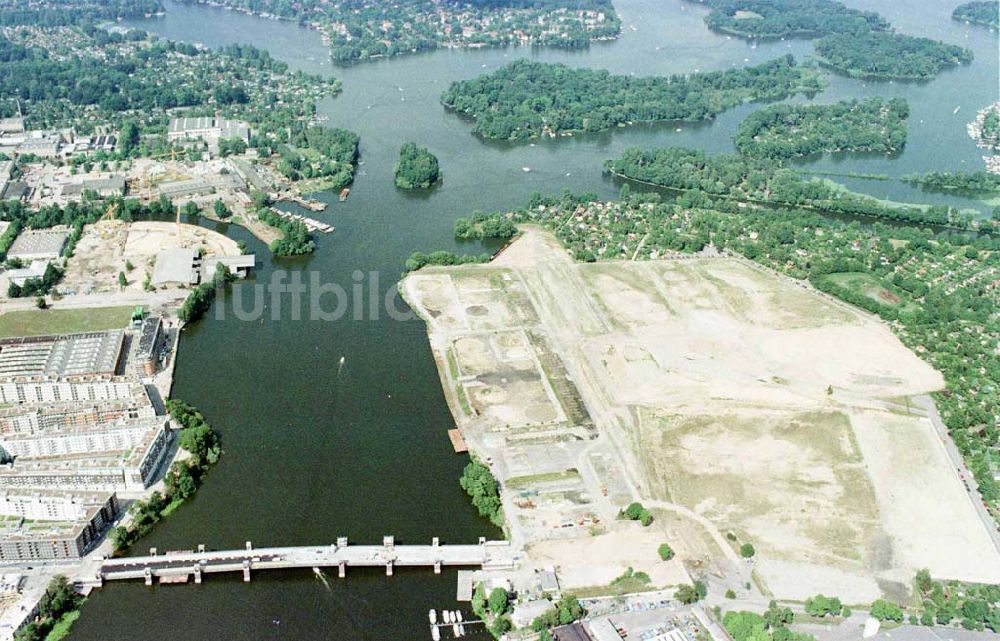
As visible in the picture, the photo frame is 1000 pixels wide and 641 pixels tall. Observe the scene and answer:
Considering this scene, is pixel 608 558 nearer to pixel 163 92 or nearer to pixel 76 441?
pixel 76 441

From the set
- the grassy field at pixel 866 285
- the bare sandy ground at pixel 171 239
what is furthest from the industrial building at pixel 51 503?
the grassy field at pixel 866 285

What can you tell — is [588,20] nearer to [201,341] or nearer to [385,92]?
[385,92]

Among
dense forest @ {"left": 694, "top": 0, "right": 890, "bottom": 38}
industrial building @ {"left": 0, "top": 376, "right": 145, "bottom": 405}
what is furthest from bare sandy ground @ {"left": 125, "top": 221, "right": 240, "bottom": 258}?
dense forest @ {"left": 694, "top": 0, "right": 890, "bottom": 38}

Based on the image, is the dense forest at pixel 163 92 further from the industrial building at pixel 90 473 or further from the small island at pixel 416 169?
the industrial building at pixel 90 473

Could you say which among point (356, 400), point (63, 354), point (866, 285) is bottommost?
point (356, 400)

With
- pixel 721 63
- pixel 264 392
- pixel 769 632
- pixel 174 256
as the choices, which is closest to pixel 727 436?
pixel 769 632

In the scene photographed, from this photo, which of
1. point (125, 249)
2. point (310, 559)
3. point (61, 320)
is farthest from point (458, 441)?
point (125, 249)

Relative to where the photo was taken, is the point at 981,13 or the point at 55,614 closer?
the point at 55,614
